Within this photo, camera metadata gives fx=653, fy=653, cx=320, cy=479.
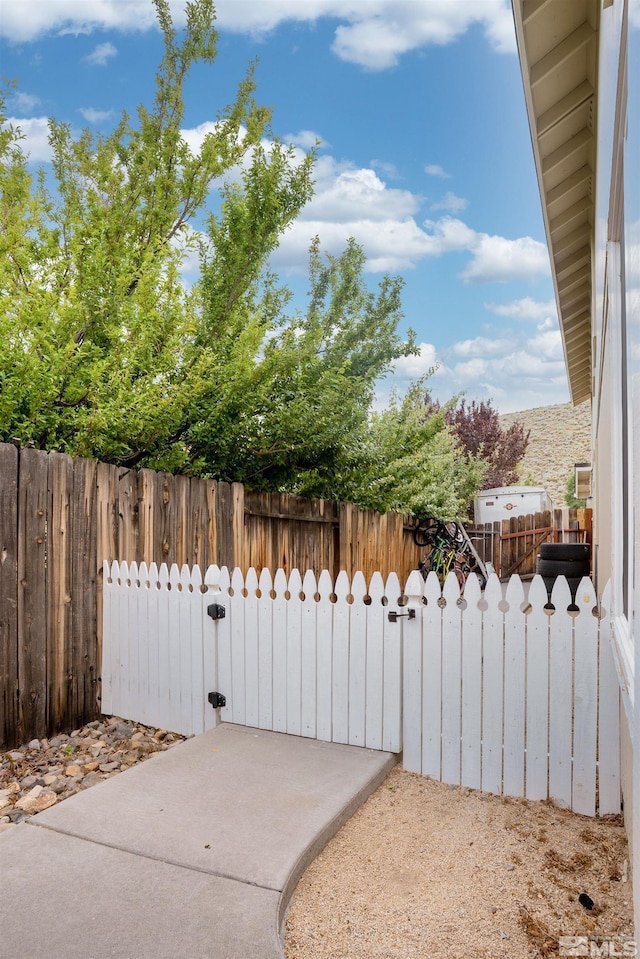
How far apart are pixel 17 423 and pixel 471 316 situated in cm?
2735

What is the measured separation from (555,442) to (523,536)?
133 ft

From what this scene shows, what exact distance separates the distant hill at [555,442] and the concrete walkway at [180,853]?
39.7 metres

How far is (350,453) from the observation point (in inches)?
284

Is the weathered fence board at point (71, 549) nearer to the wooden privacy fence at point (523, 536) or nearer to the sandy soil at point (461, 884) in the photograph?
the sandy soil at point (461, 884)

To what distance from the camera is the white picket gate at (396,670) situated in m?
3.29

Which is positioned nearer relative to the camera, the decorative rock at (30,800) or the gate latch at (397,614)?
the decorative rock at (30,800)

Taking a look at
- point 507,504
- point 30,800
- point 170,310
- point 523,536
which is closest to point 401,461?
point 170,310

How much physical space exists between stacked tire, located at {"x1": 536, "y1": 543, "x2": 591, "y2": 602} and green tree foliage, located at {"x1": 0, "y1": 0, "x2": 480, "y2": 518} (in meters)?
2.59

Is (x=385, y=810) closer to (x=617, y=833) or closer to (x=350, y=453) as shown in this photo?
(x=617, y=833)

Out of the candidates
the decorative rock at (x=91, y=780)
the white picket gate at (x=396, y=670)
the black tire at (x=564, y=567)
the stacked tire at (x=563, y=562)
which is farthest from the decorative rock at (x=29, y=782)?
the black tire at (x=564, y=567)

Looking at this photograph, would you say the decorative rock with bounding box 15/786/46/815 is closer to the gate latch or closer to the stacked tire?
the gate latch

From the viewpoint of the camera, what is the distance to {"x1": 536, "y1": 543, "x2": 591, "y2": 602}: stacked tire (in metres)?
7.98
